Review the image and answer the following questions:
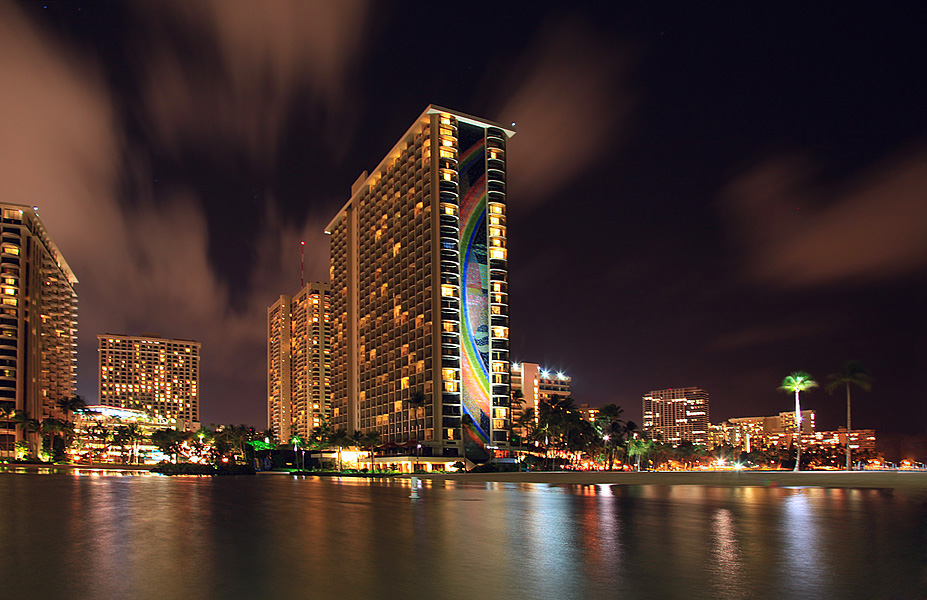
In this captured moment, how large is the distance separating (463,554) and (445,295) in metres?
131

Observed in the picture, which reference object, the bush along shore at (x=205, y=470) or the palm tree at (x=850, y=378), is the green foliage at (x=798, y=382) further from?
the bush along shore at (x=205, y=470)

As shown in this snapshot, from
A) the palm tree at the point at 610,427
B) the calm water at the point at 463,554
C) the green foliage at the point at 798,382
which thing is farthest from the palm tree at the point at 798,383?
the calm water at the point at 463,554

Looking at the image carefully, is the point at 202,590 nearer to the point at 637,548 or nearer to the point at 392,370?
the point at 637,548

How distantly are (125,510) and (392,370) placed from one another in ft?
448

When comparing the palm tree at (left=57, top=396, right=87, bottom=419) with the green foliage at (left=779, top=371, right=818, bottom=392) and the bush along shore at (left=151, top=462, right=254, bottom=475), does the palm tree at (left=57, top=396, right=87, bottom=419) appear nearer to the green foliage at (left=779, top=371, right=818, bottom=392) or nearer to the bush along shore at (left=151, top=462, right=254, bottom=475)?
the bush along shore at (left=151, top=462, right=254, bottom=475)

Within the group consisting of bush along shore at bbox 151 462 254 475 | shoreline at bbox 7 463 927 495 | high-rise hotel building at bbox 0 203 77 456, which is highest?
high-rise hotel building at bbox 0 203 77 456

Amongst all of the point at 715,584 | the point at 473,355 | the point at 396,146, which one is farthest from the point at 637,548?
the point at 396,146

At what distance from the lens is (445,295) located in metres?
147

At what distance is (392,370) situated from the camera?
544 feet

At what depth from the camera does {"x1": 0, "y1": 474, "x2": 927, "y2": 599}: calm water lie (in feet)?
39.3

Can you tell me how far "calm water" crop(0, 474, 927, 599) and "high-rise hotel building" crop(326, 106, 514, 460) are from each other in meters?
117

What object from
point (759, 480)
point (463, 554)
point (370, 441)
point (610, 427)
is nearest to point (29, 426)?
point (370, 441)

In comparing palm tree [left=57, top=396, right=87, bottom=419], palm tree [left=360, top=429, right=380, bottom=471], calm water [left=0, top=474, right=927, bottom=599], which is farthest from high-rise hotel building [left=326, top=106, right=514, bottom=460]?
calm water [left=0, top=474, right=927, bottom=599]

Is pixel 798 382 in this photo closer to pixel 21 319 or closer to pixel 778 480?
pixel 778 480
